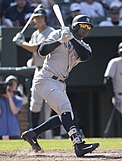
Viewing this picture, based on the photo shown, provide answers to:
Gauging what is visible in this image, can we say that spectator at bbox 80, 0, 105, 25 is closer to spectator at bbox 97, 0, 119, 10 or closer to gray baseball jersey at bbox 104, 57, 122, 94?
spectator at bbox 97, 0, 119, 10

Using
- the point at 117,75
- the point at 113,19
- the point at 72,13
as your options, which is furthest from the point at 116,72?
the point at 113,19

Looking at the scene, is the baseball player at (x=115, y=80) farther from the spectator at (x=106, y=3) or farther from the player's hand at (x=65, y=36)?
the player's hand at (x=65, y=36)

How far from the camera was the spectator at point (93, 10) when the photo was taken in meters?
14.0

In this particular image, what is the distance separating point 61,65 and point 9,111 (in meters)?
3.76

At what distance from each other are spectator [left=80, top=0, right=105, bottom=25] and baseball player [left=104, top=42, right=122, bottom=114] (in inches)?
99.9

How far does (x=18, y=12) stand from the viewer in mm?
13547

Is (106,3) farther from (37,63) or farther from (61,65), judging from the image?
(61,65)

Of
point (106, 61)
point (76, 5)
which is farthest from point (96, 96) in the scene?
point (76, 5)

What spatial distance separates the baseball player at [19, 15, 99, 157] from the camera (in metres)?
6.45

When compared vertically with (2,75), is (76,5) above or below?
above

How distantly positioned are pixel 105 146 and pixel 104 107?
830cm

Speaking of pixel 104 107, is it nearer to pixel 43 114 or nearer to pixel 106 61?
pixel 106 61

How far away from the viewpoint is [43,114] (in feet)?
35.4

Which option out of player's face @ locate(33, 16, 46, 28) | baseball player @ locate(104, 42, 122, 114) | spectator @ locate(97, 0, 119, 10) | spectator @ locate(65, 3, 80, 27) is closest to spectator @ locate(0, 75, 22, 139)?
player's face @ locate(33, 16, 46, 28)
